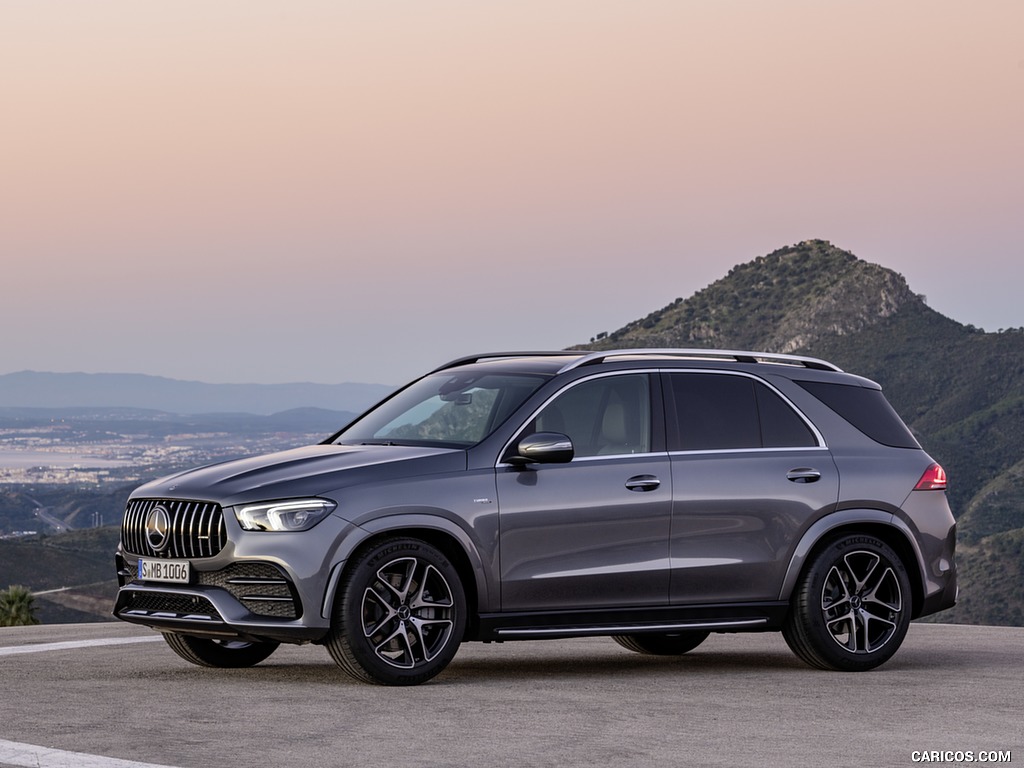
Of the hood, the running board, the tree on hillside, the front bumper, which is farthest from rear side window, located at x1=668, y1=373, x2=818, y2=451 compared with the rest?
the tree on hillside

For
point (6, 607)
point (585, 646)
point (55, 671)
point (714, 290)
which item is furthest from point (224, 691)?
point (714, 290)

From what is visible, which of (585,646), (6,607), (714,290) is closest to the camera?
(585,646)

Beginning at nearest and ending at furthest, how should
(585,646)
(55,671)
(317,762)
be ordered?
(317,762), (55,671), (585,646)

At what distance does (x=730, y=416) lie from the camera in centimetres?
1128

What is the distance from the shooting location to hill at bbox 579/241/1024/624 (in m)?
90.6

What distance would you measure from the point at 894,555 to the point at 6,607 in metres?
30.9

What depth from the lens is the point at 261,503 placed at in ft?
31.9

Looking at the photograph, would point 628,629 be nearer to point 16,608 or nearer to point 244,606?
point 244,606

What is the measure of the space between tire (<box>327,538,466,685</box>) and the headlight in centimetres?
36

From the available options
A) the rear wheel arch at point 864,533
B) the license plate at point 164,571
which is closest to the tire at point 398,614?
the license plate at point 164,571

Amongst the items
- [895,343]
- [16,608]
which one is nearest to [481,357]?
[16,608]

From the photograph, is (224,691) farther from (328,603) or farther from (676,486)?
(676,486)

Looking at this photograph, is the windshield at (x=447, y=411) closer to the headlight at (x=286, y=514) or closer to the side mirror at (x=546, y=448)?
the side mirror at (x=546, y=448)

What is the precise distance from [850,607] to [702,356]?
1951 mm
